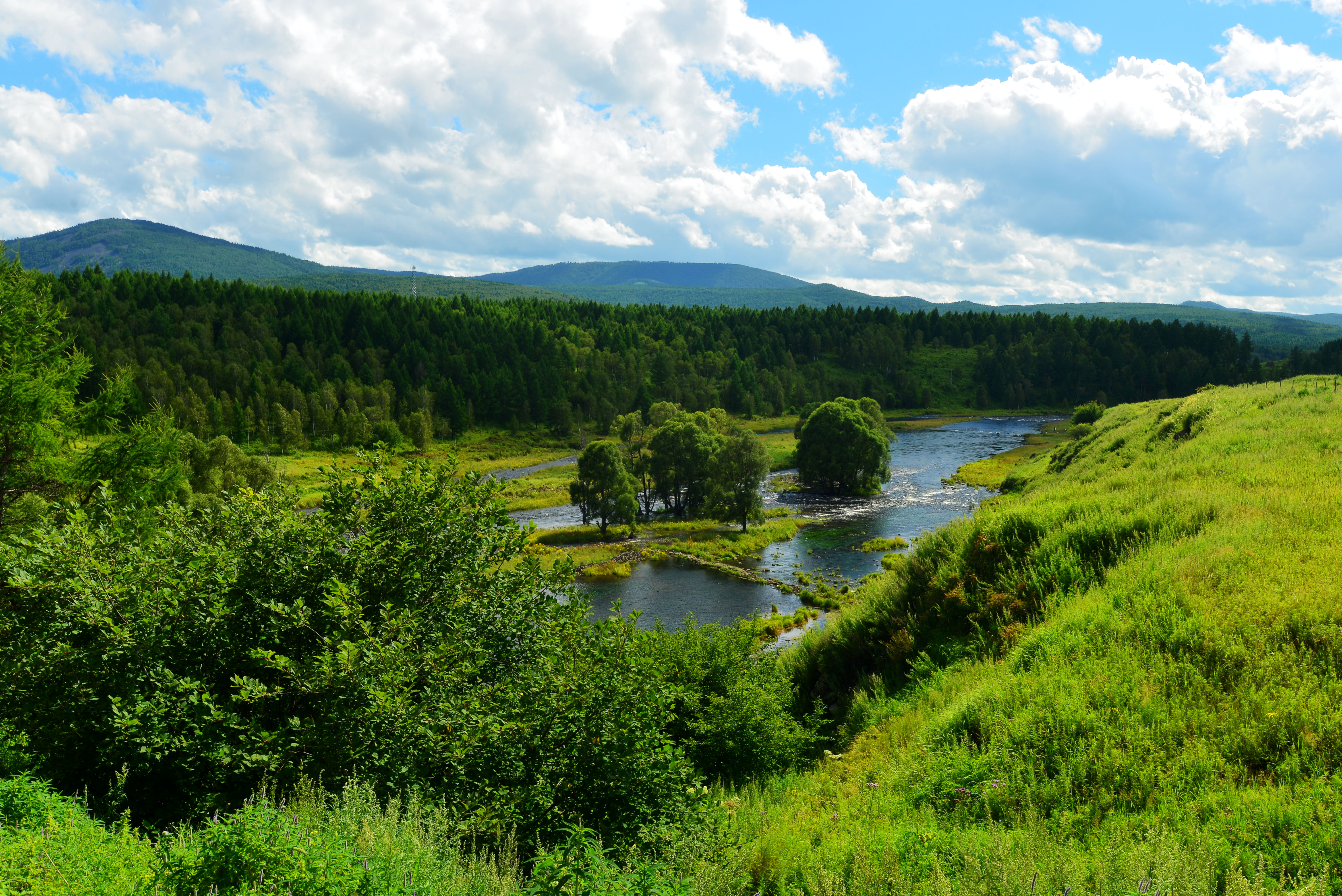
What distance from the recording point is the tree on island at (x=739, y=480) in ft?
222

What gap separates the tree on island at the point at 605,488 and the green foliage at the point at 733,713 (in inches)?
1934

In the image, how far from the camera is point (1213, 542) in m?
11.5

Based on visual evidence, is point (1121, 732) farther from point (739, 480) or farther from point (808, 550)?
point (739, 480)

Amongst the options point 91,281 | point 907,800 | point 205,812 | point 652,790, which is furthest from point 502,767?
point 91,281

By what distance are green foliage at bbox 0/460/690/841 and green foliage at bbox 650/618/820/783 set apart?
11.3 ft

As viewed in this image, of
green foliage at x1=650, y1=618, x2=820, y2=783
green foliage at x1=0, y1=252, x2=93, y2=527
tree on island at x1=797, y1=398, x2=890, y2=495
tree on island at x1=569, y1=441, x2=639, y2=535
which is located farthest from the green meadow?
tree on island at x1=797, y1=398, x2=890, y2=495

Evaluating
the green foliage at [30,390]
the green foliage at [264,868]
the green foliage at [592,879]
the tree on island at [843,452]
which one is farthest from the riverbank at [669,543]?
the green foliage at [264,868]

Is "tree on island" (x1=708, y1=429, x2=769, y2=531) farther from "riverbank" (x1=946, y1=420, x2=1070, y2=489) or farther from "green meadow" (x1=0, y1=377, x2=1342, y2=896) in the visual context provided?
"green meadow" (x1=0, y1=377, x2=1342, y2=896)

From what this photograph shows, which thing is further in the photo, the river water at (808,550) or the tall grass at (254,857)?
the river water at (808,550)

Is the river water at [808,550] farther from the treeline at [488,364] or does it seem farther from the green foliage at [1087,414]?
the treeline at [488,364]

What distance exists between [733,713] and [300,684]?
10257 mm

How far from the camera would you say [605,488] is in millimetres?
67938

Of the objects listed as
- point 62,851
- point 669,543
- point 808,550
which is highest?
point 62,851

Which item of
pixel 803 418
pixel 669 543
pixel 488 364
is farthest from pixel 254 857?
pixel 488 364
